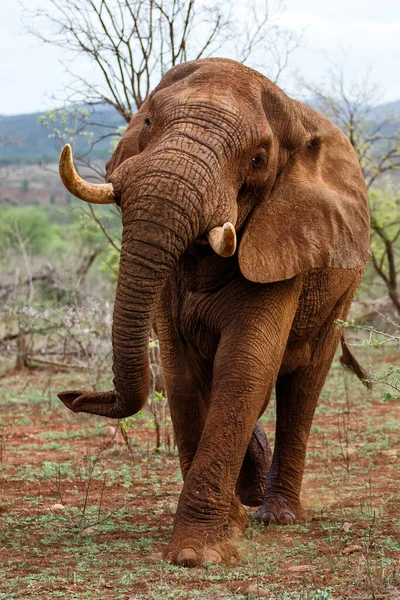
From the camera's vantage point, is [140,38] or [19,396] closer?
[140,38]

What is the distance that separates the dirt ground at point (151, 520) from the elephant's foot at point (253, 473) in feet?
1.17

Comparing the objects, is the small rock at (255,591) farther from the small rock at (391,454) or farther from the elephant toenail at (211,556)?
the small rock at (391,454)

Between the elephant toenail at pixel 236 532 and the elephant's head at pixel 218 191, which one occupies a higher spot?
the elephant's head at pixel 218 191

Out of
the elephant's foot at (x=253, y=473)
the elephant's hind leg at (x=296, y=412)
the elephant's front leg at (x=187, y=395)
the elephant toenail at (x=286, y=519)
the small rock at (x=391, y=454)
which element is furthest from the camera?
the small rock at (x=391, y=454)

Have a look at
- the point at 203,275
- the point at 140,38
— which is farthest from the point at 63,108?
the point at 203,275

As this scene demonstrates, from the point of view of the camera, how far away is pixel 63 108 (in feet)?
36.3

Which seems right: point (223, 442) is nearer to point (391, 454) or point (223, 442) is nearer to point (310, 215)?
point (310, 215)

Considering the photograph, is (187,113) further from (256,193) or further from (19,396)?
(19,396)

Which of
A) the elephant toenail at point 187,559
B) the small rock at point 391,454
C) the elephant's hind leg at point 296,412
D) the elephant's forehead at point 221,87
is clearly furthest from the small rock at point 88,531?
the small rock at point 391,454

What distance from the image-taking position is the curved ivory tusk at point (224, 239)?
492 cm

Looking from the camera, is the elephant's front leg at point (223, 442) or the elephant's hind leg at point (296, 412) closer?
the elephant's front leg at point (223, 442)

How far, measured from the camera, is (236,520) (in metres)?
6.00

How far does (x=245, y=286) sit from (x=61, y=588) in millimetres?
1930

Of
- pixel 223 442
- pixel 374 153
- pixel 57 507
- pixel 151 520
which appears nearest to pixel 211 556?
pixel 223 442
